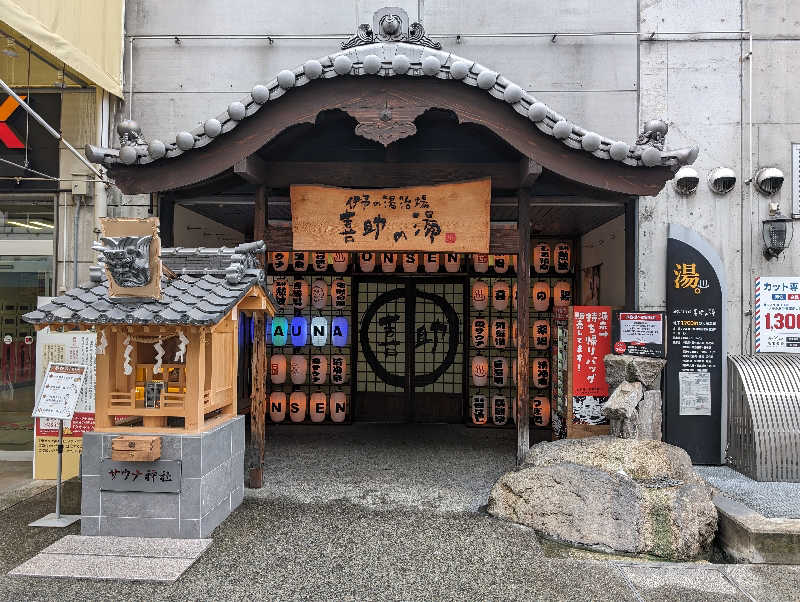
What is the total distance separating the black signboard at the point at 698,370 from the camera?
829 centimetres

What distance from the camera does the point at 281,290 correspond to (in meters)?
→ 11.1

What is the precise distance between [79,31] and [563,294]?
31.6 feet

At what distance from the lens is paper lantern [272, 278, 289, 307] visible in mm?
11141

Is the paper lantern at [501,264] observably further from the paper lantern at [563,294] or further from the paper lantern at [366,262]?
the paper lantern at [366,262]

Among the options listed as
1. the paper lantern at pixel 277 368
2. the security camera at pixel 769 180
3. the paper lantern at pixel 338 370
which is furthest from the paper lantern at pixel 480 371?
the security camera at pixel 769 180

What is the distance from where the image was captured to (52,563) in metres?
5.00

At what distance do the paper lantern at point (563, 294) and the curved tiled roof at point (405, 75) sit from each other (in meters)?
4.57

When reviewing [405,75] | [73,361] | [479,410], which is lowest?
[479,410]

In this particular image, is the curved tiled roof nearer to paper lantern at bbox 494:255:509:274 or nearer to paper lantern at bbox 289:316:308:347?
paper lantern at bbox 494:255:509:274

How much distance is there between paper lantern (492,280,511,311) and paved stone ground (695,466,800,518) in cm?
460

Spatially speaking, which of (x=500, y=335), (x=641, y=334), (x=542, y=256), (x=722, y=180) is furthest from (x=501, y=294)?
(x=722, y=180)

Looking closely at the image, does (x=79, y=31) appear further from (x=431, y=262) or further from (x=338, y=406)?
(x=338, y=406)

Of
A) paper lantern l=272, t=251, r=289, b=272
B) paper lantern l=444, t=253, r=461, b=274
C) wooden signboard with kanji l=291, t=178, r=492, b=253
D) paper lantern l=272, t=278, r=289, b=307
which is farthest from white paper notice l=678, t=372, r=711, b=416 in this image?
paper lantern l=272, t=251, r=289, b=272

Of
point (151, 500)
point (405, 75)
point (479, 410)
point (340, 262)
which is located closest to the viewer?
point (151, 500)
